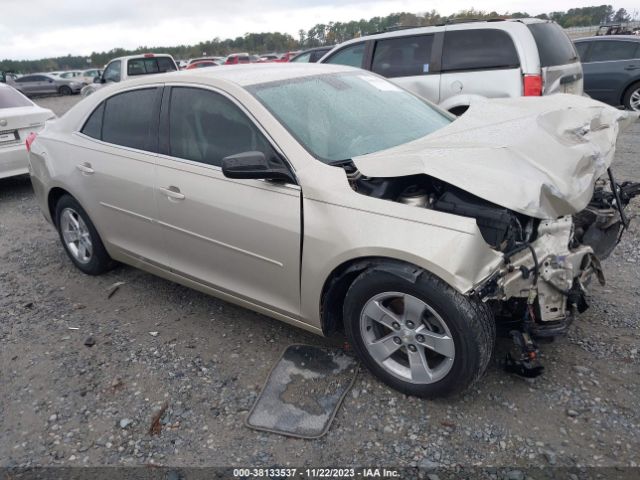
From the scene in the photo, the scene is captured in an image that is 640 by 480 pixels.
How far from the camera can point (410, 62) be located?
7020 mm

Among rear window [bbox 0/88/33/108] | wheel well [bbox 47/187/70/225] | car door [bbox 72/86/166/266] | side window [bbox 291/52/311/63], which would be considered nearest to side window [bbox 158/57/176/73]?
side window [bbox 291/52/311/63]

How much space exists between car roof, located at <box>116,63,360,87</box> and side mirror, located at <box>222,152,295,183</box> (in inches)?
25.1

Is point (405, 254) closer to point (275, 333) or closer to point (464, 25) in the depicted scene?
point (275, 333)

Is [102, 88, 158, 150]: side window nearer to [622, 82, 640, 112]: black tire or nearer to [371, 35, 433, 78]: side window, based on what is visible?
[371, 35, 433, 78]: side window

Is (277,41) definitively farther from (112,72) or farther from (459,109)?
(459,109)

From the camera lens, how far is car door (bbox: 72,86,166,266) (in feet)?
11.5

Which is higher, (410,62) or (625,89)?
(410,62)

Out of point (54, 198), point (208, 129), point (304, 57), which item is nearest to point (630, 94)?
point (304, 57)

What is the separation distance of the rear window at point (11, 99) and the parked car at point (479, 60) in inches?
197

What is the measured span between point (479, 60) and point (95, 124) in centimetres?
462

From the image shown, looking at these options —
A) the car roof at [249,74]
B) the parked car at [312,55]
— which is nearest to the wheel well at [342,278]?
the car roof at [249,74]

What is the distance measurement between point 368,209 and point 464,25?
5.03m

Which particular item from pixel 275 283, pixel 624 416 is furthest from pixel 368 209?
pixel 624 416

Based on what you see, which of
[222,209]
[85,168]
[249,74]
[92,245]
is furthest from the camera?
[92,245]
